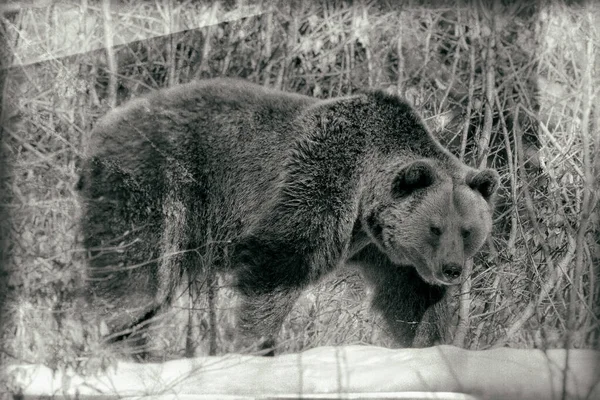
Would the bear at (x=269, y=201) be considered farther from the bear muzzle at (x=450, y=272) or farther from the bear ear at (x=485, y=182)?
the bear muzzle at (x=450, y=272)

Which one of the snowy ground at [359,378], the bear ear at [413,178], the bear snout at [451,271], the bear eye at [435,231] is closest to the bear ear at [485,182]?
the bear ear at [413,178]

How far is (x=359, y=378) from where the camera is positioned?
482cm

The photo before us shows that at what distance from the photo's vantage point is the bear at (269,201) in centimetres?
600

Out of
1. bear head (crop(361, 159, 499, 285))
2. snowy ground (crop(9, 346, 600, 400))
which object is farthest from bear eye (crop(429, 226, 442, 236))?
snowy ground (crop(9, 346, 600, 400))

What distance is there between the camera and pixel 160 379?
16.6ft

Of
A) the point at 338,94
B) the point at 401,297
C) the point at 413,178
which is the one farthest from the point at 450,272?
the point at 338,94

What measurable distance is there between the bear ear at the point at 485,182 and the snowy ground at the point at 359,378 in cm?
123

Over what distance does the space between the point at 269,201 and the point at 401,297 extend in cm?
121

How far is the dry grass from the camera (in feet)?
20.3

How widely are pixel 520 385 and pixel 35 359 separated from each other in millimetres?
2902

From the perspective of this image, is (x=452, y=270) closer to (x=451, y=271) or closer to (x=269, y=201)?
(x=451, y=271)

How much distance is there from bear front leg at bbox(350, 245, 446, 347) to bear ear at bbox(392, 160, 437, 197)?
0.57 meters

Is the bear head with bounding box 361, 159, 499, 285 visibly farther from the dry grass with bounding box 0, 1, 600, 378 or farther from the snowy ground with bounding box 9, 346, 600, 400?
the snowy ground with bounding box 9, 346, 600, 400

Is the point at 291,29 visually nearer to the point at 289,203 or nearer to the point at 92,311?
the point at 289,203
